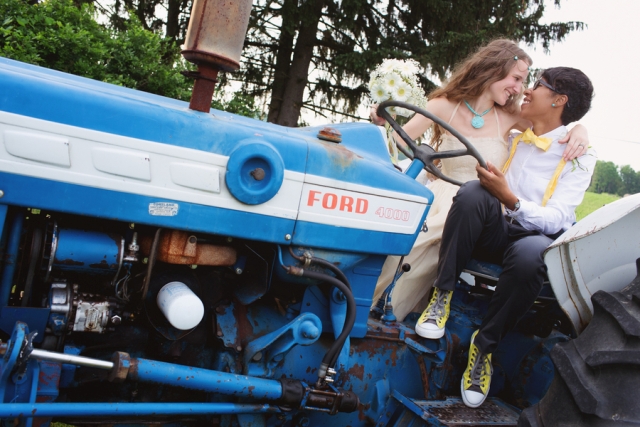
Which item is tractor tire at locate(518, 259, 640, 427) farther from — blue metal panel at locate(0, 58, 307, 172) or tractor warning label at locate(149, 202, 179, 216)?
tractor warning label at locate(149, 202, 179, 216)

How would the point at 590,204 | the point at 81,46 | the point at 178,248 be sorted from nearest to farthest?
the point at 178,248
the point at 81,46
the point at 590,204

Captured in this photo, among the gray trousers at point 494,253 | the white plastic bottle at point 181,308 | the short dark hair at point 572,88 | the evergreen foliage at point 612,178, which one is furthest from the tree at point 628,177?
the white plastic bottle at point 181,308

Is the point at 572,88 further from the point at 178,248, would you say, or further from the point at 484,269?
the point at 178,248

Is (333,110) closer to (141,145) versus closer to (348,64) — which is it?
(348,64)

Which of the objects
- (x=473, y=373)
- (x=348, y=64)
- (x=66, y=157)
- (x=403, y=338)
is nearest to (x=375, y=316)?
(x=403, y=338)

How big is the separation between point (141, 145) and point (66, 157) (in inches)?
7.5

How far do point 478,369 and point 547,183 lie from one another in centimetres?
97

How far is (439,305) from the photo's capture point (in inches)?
93.8

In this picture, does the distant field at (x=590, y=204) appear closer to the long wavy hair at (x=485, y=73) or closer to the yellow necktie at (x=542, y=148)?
the long wavy hair at (x=485, y=73)

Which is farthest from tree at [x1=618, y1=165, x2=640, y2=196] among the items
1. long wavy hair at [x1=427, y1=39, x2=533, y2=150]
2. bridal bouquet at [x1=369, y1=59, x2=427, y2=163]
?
bridal bouquet at [x1=369, y1=59, x2=427, y2=163]

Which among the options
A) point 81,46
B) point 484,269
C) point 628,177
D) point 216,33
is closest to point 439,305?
point 484,269

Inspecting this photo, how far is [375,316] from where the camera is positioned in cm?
252

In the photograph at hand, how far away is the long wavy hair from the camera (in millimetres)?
3154

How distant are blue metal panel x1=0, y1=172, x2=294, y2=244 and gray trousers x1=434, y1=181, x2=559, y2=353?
2.89ft
